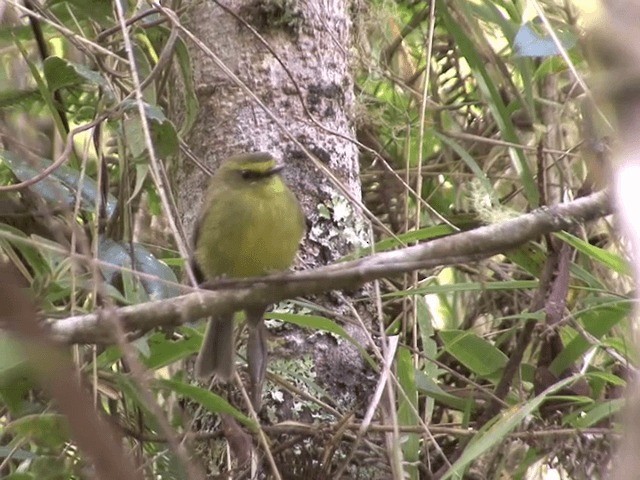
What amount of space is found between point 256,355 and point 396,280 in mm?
1032

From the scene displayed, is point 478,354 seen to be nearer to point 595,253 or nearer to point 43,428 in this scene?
point 595,253

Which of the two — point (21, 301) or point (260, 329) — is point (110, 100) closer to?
point (260, 329)

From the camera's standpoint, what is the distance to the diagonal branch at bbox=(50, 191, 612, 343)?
1.62 metres

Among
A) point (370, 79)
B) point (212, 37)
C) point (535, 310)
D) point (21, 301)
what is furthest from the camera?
point (370, 79)

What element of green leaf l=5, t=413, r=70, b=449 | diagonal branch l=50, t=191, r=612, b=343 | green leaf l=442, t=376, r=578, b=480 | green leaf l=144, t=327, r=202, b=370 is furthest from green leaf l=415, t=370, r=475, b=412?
diagonal branch l=50, t=191, r=612, b=343

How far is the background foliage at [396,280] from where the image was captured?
8.57 ft

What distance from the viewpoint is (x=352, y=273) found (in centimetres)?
167

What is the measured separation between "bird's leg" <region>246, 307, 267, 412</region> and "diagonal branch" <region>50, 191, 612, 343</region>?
92cm

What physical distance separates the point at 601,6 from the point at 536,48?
220 cm

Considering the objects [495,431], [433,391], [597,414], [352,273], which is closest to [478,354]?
[433,391]

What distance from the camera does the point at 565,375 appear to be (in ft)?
9.52

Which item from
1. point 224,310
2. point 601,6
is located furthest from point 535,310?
point 601,6

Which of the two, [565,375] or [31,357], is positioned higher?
[31,357]

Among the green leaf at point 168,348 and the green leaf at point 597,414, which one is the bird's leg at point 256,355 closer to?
the green leaf at point 168,348
